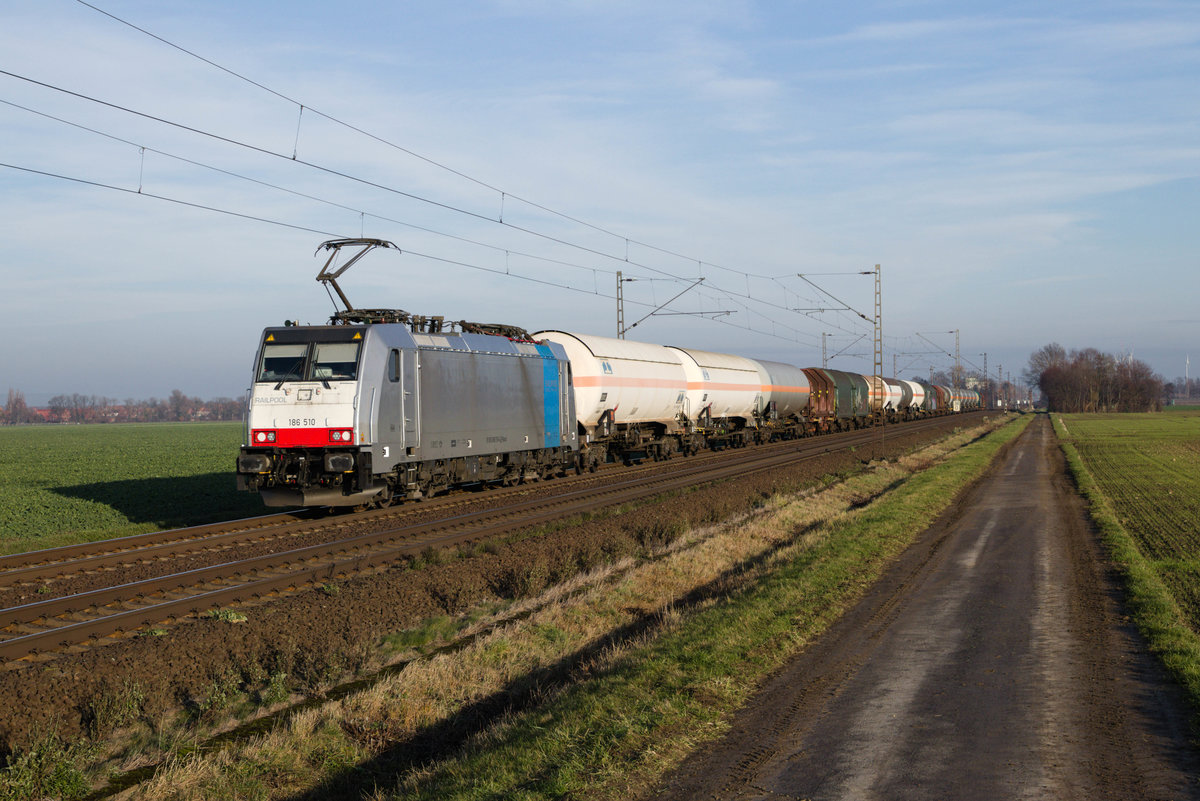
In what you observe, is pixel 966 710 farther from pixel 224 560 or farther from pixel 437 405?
pixel 437 405

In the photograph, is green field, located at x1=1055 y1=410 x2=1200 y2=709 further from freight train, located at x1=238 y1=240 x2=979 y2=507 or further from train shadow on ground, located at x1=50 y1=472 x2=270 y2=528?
train shadow on ground, located at x1=50 y1=472 x2=270 y2=528

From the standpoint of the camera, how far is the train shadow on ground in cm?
2105

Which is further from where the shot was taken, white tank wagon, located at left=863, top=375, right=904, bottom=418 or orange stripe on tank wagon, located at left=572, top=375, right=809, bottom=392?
white tank wagon, located at left=863, top=375, right=904, bottom=418

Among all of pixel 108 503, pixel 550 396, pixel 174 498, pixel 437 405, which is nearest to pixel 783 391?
pixel 550 396

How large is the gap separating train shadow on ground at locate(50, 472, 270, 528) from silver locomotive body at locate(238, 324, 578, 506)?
326 centimetres

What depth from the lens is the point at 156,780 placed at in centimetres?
639

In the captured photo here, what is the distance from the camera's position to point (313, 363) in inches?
731

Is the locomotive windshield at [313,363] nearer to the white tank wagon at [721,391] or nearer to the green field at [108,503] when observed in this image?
the green field at [108,503]

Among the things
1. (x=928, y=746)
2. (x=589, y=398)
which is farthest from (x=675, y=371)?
(x=928, y=746)

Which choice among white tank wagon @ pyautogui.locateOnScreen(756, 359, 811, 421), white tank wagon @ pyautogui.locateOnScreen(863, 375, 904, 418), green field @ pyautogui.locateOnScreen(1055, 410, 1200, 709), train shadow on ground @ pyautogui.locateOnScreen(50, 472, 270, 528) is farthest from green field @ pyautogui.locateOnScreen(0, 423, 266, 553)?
white tank wagon @ pyautogui.locateOnScreen(863, 375, 904, 418)

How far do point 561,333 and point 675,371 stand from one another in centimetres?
738

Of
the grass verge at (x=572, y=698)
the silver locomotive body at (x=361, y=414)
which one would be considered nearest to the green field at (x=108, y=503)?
the silver locomotive body at (x=361, y=414)

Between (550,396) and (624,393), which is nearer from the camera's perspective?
(550,396)

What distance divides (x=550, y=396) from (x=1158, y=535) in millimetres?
15566
